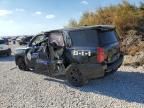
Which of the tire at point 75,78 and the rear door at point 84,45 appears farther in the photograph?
the tire at point 75,78

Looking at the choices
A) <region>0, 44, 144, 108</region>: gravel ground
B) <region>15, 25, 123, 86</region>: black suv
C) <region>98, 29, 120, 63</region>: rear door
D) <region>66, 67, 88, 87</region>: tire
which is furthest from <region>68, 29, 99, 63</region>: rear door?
<region>0, 44, 144, 108</region>: gravel ground

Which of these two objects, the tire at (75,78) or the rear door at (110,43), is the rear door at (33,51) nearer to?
the tire at (75,78)

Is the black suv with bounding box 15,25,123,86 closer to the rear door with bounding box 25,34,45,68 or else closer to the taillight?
the taillight

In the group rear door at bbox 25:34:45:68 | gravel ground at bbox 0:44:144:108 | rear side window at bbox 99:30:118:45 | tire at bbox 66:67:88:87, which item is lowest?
gravel ground at bbox 0:44:144:108

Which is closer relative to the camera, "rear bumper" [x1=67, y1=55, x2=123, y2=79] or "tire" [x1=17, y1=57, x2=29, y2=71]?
"rear bumper" [x1=67, y1=55, x2=123, y2=79]

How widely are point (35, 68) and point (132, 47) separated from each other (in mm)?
5979

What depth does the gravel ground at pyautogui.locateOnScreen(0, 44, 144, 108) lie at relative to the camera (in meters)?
7.61

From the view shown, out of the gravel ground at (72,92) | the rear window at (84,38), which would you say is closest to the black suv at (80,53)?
the rear window at (84,38)

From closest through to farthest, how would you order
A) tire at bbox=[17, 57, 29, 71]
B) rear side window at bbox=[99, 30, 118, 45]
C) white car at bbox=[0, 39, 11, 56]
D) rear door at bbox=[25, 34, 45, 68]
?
rear side window at bbox=[99, 30, 118, 45], rear door at bbox=[25, 34, 45, 68], tire at bbox=[17, 57, 29, 71], white car at bbox=[0, 39, 11, 56]

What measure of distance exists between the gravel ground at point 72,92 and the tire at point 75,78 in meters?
0.17

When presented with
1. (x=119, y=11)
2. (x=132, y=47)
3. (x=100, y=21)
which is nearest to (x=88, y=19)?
(x=100, y=21)

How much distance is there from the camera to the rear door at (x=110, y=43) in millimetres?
9031

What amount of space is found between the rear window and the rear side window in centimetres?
21

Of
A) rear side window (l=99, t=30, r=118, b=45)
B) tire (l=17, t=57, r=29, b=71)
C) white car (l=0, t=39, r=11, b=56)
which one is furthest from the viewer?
white car (l=0, t=39, r=11, b=56)
